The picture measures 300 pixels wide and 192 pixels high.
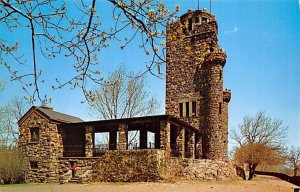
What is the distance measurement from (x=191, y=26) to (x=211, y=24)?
179 cm

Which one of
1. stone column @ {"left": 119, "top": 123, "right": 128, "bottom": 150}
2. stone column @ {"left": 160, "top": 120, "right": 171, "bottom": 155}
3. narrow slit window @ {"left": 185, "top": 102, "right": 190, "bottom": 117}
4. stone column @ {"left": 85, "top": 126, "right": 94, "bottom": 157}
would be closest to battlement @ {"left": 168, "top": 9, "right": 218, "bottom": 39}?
narrow slit window @ {"left": 185, "top": 102, "right": 190, "bottom": 117}

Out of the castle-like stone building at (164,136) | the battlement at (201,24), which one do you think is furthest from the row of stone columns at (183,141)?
the battlement at (201,24)

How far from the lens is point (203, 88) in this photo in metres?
24.8

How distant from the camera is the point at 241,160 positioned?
27219 millimetres

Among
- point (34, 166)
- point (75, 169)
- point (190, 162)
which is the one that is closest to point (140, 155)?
point (190, 162)

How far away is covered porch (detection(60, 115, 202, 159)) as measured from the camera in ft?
62.1

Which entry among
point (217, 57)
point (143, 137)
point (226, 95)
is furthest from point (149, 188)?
point (226, 95)

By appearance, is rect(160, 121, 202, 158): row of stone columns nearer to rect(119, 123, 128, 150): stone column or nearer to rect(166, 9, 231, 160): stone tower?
rect(166, 9, 231, 160): stone tower

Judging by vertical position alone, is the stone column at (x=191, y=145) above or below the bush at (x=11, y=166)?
above

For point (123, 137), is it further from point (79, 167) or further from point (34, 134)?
point (34, 134)

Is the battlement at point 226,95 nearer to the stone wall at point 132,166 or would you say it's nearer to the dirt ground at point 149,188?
the stone wall at point 132,166

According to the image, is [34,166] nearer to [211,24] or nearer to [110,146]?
[110,146]

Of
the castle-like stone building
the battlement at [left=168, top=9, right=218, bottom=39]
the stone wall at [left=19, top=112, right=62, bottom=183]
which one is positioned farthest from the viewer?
the battlement at [left=168, top=9, right=218, bottom=39]

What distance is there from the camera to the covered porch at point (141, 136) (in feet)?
62.1
